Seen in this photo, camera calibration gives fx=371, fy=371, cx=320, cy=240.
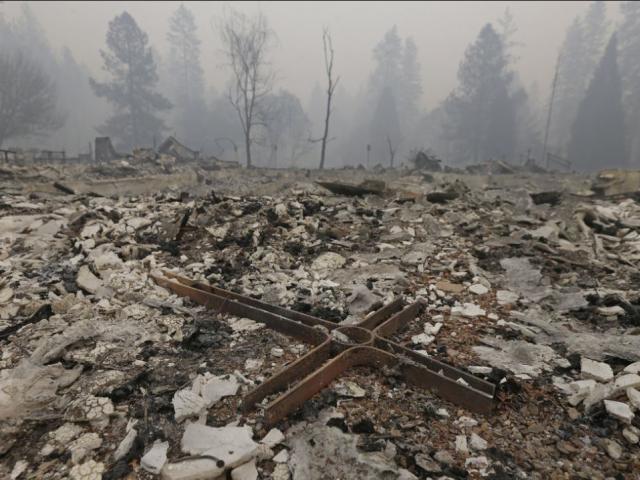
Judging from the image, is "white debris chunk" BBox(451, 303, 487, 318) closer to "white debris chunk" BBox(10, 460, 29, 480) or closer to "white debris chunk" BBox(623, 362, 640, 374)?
"white debris chunk" BBox(623, 362, 640, 374)

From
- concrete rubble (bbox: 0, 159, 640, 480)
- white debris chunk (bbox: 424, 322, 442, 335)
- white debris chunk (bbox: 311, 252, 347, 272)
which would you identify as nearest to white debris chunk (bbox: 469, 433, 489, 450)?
concrete rubble (bbox: 0, 159, 640, 480)

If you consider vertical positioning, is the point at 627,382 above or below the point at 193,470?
above

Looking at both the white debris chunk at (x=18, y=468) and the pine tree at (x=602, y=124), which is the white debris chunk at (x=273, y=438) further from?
the pine tree at (x=602, y=124)

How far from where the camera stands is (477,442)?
206 cm

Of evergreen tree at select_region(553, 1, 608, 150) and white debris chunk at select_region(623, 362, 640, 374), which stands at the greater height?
evergreen tree at select_region(553, 1, 608, 150)

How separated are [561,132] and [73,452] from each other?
6615 cm

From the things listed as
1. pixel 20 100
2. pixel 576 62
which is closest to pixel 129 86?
pixel 20 100

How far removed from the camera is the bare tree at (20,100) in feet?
113

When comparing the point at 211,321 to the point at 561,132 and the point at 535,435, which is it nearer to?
the point at 535,435

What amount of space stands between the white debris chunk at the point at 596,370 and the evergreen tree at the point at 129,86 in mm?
46087

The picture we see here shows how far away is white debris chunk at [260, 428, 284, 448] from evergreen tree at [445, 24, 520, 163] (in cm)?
4646

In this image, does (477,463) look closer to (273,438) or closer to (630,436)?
(630,436)

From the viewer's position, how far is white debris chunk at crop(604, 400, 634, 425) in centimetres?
210

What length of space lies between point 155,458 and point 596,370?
9.58 ft
